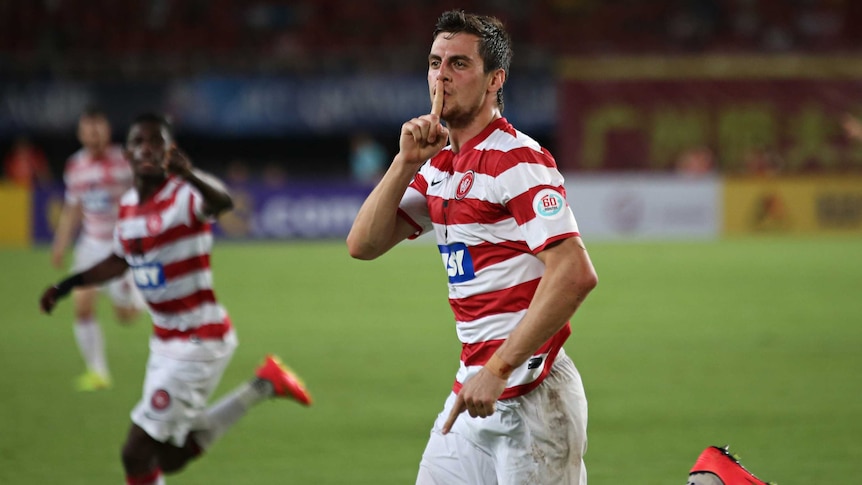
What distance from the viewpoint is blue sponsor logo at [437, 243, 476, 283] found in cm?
387

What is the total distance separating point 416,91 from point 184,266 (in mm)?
21849

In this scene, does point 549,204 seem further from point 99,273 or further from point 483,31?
point 99,273

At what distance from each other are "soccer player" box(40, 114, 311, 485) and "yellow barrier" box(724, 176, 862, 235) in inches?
810

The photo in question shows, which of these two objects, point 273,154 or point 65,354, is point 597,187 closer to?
point 273,154

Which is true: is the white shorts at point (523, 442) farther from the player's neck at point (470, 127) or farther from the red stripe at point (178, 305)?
the red stripe at point (178, 305)

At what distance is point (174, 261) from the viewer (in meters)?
6.12

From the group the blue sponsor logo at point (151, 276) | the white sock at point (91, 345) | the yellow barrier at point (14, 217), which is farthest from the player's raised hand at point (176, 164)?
the yellow barrier at point (14, 217)

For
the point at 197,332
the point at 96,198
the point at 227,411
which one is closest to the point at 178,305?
the point at 197,332

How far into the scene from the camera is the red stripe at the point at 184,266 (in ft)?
20.0

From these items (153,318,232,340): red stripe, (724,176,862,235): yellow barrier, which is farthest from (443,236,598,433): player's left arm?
(724,176,862,235): yellow barrier

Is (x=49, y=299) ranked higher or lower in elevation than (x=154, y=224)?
lower

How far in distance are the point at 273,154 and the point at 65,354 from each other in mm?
19121

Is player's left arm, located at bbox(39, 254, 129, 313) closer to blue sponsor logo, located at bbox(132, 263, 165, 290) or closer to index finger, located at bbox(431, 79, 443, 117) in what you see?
blue sponsor logo, located at bbox(132, 263, 165, 290)

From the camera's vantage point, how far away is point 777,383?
9633 mm
